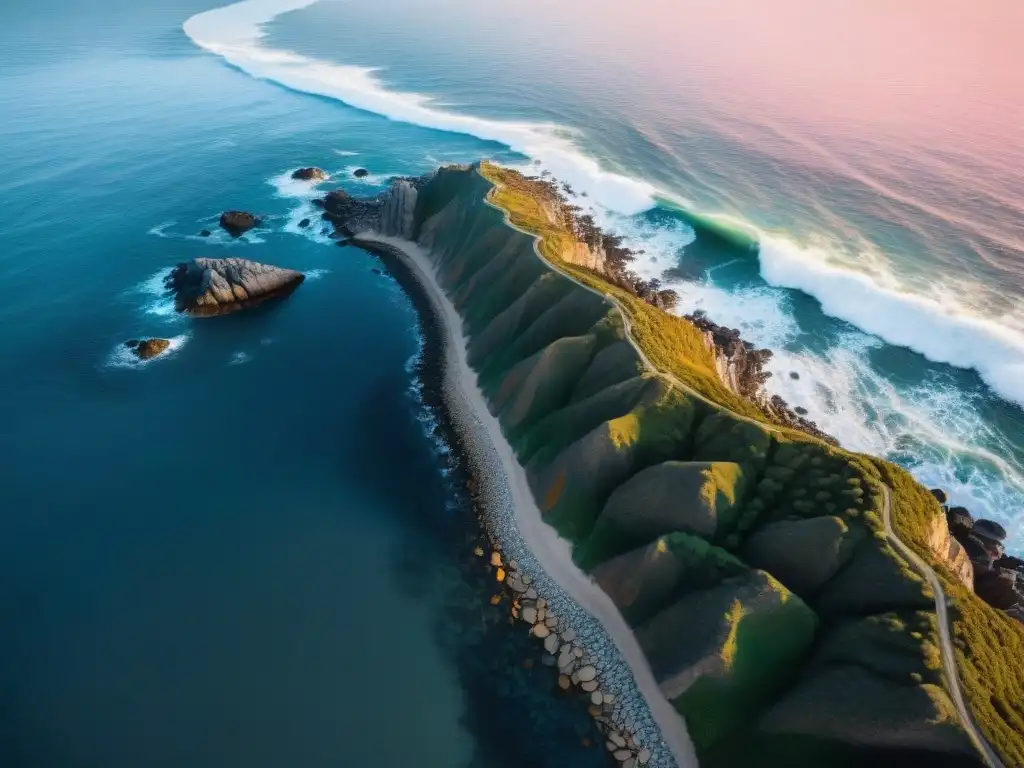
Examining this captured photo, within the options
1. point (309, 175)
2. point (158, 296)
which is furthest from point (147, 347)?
point (309, 175)

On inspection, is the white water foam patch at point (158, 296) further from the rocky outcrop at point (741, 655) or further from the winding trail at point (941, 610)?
the rocky outcrop at point (741, 655)

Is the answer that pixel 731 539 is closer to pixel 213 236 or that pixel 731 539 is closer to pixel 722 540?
pixel 722 540

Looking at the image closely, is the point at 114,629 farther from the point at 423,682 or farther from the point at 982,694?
the point at 982,694

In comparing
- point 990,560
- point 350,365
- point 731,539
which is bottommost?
point 350,365

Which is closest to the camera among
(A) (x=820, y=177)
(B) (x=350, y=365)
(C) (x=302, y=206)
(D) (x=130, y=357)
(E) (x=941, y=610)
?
(E) (x=941, y=610)

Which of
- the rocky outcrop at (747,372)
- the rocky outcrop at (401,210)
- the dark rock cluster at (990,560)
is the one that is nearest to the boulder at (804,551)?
the dark rock cluster at (990,560)

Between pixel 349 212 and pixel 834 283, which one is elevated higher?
pixel 834 283

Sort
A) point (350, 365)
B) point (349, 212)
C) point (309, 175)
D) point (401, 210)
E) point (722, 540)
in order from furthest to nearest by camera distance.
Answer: point (309, 175) → point (349, 212) → point (401, 210) → point (350, 365) → point (722, 540)
